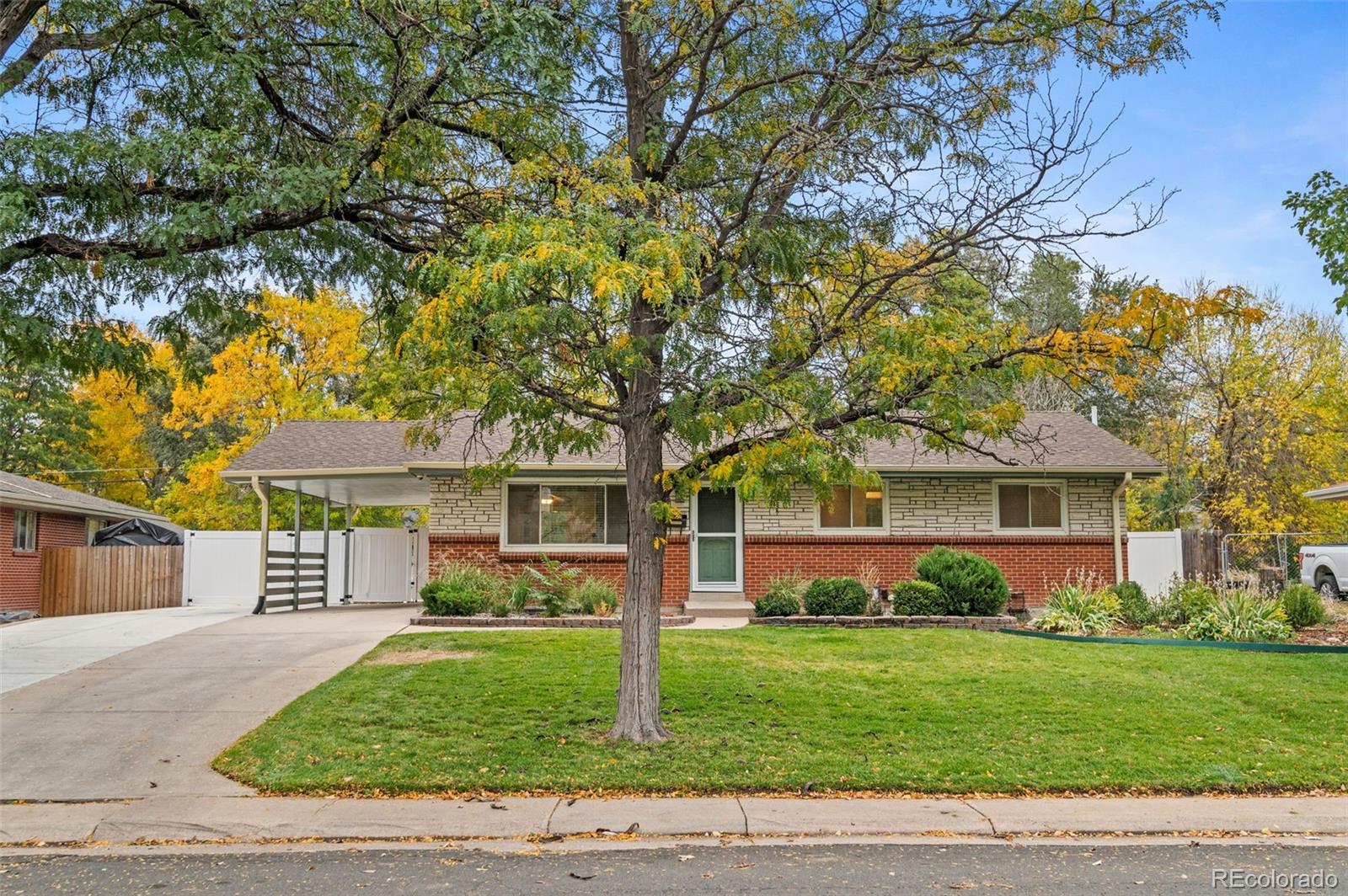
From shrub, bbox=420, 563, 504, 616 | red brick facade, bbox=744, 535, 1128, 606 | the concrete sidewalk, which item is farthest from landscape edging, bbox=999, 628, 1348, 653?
shrub, bbox=420, 563, 504, 616

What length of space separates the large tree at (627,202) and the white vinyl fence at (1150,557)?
12245 millimetres

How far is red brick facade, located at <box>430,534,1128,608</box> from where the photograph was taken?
18391mm

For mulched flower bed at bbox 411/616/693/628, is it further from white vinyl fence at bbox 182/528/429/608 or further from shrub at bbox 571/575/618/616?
white vinyl fence at bbox 182/528/429/608

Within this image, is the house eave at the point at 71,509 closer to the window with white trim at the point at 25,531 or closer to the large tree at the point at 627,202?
the window with white trim at the point at 25,531

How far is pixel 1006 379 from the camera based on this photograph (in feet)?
24.7

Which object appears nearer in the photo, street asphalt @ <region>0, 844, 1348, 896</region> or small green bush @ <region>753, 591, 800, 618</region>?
street asphalt @ <region>0, 844, 1348, 896</region>

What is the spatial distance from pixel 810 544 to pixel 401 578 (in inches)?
333

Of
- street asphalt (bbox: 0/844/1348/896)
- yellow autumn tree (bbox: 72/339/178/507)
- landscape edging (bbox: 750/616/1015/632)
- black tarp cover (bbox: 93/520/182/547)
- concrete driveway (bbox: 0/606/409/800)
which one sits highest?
yellow autumn tree (bbox: 72/339/178/507)

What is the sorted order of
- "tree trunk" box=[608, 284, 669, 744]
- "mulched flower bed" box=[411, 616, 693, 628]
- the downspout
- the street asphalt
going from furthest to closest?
1. the downspout
2. "mulched flower bed" box=[411, 616, 693, 628]
3. "tree trunk" box=[608, 284, 669, 744]
4. the street asphalt

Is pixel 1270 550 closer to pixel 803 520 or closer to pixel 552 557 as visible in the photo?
pixel 803 520

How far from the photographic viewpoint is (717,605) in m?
18.2

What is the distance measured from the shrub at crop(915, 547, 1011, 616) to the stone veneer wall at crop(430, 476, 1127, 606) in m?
2.94

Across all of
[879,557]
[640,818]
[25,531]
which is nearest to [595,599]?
[879,557]

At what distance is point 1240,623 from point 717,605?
8.24 meters
